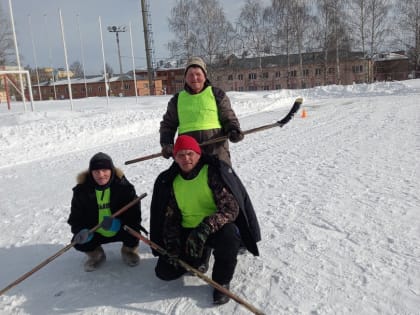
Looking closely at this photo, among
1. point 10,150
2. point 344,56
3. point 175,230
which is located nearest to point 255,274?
point 175,230

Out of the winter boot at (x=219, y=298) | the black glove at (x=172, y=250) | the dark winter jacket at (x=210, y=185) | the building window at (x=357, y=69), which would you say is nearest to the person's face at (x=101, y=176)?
the dark winter jacket at (x=210, y=185)

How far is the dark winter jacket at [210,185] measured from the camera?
3.02 meters

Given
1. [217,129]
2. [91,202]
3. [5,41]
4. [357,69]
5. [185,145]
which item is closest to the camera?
[185,145]

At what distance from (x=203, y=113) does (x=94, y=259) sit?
1.69 m

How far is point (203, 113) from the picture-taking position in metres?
3.46

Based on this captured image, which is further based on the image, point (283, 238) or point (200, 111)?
point (283, 238)

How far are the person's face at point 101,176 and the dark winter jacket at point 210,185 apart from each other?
0.52 m

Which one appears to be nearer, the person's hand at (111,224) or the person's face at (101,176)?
the person's hand at (111,224)

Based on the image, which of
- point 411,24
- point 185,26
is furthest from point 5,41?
point 411,24

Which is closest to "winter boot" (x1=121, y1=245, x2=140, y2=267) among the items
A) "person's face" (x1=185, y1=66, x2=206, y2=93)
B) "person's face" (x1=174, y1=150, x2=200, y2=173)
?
"person's face" (x1=174, y1=150, x2=200, y2=173)

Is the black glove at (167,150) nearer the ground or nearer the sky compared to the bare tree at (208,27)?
nearer the ground

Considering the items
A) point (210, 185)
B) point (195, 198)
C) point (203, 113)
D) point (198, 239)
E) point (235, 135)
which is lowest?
point (198, 239)

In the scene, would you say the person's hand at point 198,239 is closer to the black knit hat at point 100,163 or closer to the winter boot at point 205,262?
the winter boot at point 205,262

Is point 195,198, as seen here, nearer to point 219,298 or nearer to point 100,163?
point 219,298
